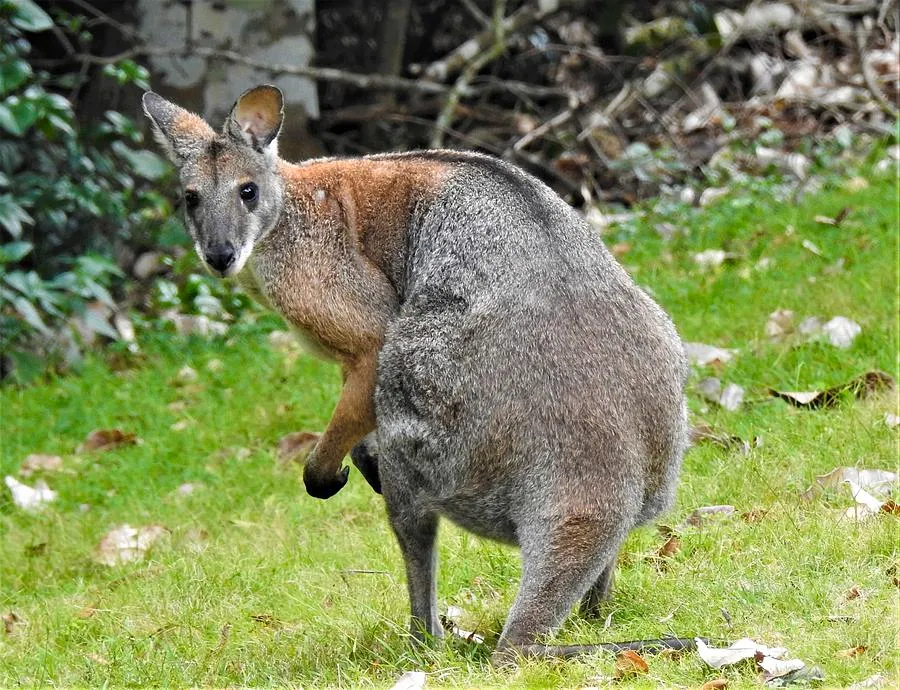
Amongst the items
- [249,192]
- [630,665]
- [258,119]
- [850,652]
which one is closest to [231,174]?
[249,192]

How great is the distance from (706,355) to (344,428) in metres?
2.59

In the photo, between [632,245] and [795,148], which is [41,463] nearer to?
[632,245]

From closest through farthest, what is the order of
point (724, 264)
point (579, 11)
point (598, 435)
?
point (598, 435)
point (724, 264)
point (579, 11)

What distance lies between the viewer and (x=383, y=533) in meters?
5.48

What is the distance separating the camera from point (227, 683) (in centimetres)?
422

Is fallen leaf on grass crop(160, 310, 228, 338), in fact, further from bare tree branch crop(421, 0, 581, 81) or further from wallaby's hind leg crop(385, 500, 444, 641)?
wallaby's hind leg crop(385, 500, 444, 641)

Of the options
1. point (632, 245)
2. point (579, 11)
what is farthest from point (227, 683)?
point (579, 11)

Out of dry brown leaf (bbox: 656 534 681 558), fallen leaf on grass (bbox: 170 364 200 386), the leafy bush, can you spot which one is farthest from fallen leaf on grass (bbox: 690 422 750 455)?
the leafy bush

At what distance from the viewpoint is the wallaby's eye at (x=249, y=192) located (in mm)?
4656

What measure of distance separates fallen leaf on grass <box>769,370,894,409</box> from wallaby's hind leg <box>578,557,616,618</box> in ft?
5.79

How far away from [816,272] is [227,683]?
4.37 metres

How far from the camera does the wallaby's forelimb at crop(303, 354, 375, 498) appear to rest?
441cm

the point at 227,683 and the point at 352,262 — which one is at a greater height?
the point at 352,262

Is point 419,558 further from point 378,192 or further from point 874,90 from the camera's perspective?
point 874,90
